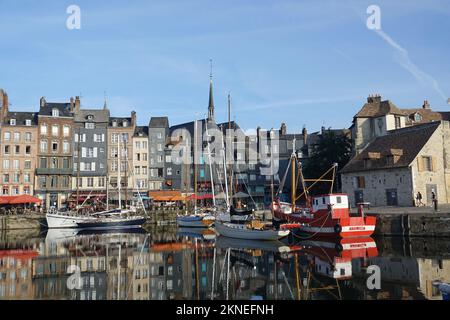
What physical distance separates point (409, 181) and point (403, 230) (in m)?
8.59

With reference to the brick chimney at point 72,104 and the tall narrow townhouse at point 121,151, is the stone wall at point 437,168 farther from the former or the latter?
the brick chimney at point 72,104

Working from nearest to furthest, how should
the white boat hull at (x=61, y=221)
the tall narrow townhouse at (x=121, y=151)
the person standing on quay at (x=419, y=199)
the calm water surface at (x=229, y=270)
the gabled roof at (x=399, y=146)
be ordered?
the calm water surface at (x=229, y=270) < the person standing on quay at (x=419, y=199) < the gabled roof at (x=399, y=146) < the white boat hull at (x=61, y=221) < the tall narrow townhouse at (x=121, y=151)

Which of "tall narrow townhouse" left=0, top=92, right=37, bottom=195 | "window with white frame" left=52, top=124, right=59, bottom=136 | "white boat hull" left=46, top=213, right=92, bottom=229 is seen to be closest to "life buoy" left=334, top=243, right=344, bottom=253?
"white boat hull" left=46, top=213, right=92, bottom=229

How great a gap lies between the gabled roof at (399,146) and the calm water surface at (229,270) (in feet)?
41.9

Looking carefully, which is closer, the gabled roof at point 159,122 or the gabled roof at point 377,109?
the gabled roof at point 377,109

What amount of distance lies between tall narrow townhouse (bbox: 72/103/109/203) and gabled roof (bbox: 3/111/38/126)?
21.0ft

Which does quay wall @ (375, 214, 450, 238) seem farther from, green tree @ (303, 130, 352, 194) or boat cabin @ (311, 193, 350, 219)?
green tree @ (303, 130, 352, 194)

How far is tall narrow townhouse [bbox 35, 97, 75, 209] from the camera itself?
218 feet

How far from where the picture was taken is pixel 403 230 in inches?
1391

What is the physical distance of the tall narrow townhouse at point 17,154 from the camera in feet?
213

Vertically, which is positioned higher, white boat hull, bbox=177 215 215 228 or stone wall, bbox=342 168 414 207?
stone wall, bbox=342 168 414 207

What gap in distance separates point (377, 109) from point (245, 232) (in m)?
31.1

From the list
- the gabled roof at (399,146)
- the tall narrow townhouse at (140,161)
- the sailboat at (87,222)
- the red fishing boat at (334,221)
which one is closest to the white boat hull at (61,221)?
the sailboat at (87,222)

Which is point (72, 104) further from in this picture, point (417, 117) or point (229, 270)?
point (229, 270)
